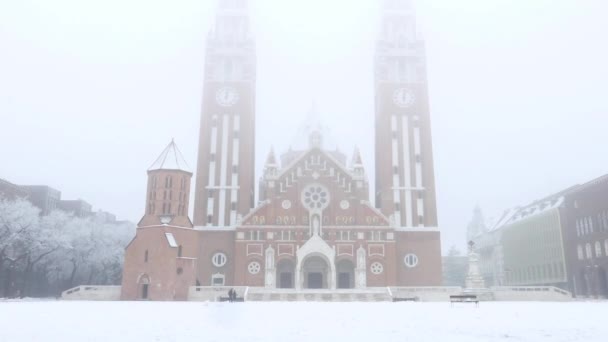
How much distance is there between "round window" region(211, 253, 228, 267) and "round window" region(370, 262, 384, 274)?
1726cm

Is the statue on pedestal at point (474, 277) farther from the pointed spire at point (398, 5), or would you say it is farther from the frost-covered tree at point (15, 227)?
the frost-covered tree at point (15, 227)

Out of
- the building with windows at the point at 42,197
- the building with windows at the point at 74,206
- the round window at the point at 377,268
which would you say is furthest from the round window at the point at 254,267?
the building with windows at the point at 74,206

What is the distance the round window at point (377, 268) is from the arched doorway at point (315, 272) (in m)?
5.43

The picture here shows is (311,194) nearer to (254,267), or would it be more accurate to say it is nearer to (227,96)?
(254,267)

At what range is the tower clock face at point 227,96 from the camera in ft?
227

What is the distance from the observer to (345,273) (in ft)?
206

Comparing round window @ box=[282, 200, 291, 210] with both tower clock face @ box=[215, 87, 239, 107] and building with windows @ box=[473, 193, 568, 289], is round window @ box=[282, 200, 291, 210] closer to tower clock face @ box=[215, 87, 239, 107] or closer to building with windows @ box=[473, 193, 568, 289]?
tower clock face @ box=[215, 87, 239, 107]

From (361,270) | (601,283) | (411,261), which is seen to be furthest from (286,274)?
(601,283)

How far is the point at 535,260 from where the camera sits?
81812 mm
